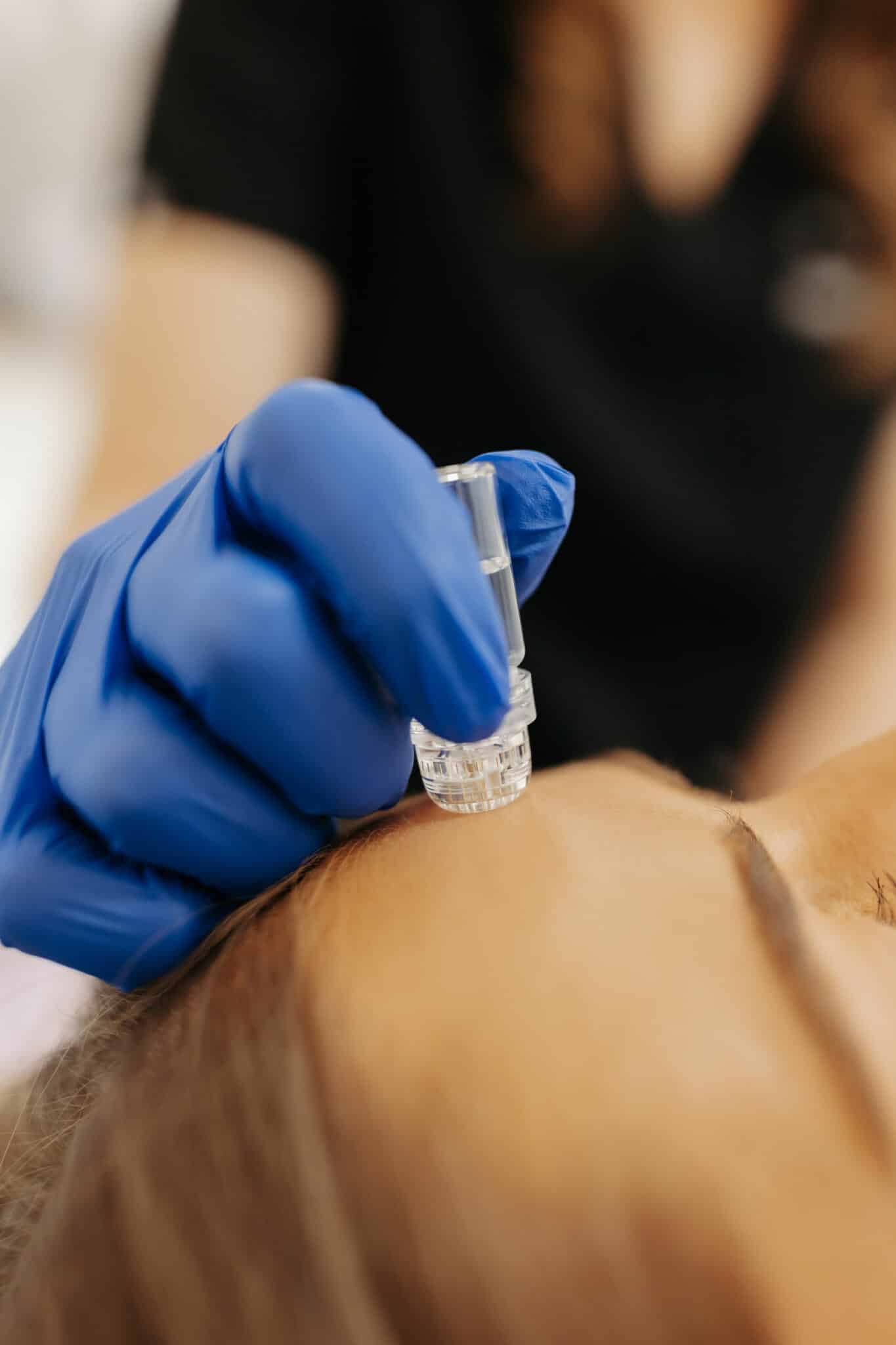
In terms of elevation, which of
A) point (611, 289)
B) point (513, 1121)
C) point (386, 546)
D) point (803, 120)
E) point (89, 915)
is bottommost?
point (89, 915)

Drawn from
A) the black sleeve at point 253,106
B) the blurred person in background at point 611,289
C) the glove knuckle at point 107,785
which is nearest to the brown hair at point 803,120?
the blurred person in background at point 611,289

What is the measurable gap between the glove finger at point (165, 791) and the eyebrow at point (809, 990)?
25 centimetres

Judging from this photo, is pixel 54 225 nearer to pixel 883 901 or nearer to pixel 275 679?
pixel 275 679

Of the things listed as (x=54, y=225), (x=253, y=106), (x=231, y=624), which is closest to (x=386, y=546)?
(x=231, y=624)

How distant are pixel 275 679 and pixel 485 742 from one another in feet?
0.38

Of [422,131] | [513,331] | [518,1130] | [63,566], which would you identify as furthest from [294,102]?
[518,1130]

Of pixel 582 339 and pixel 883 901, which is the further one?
pixel 582 339

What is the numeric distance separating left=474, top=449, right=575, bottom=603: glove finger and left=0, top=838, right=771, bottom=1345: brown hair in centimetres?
26

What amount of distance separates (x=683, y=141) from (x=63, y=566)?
2.86ft

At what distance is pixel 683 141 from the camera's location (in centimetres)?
109

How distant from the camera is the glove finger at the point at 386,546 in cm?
47

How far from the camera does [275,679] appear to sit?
0.48 m

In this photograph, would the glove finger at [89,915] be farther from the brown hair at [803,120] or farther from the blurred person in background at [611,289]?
the brown hair at [803,120]

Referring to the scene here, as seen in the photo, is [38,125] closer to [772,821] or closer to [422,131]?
[422,131]
